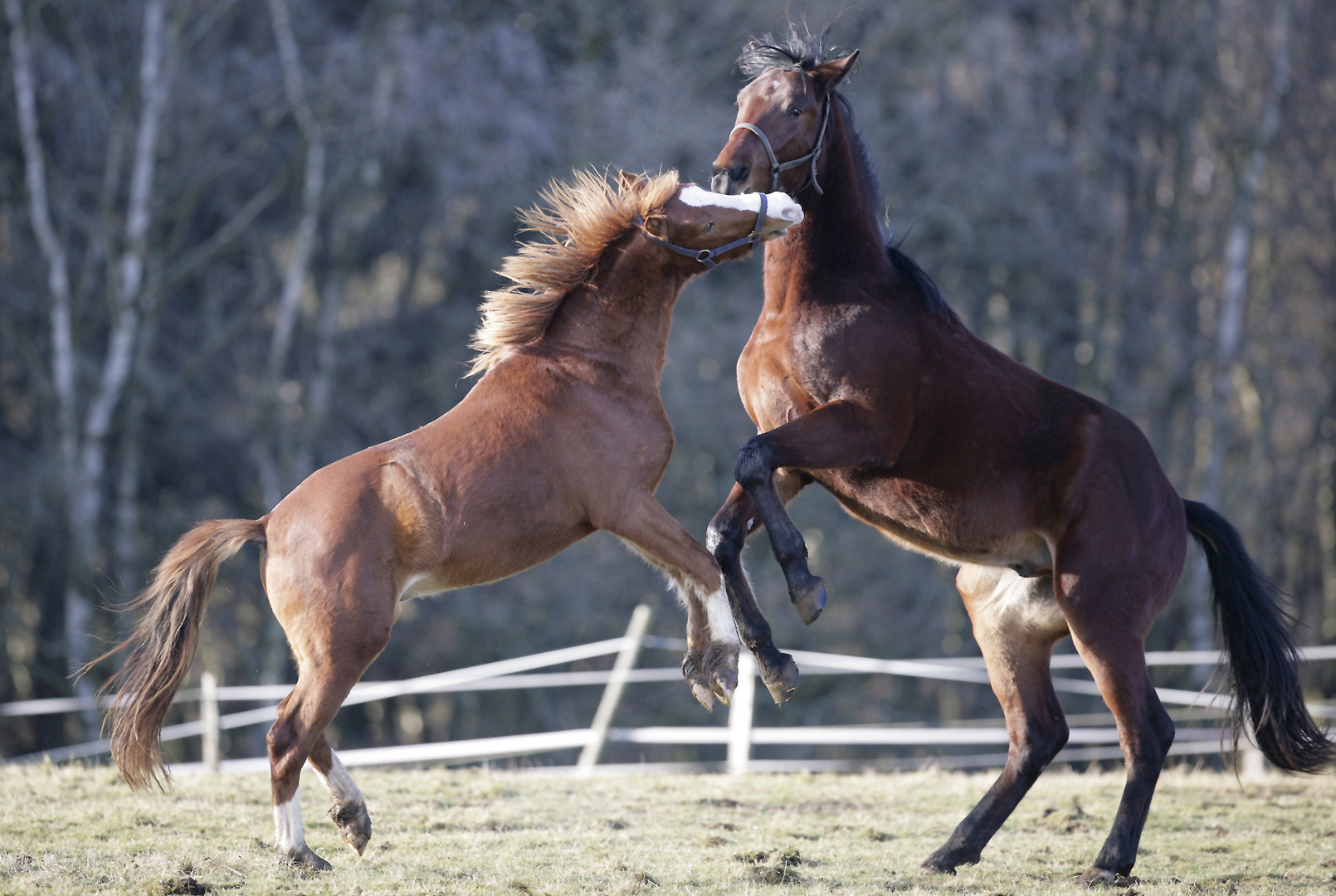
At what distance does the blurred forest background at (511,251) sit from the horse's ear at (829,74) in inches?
377

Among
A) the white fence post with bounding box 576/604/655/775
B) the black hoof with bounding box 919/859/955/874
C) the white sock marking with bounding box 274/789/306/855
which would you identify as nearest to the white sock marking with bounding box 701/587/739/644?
the black hoof with bounding box 919/859/955/874

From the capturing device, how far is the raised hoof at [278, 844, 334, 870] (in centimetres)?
420

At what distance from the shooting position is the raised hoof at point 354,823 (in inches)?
171

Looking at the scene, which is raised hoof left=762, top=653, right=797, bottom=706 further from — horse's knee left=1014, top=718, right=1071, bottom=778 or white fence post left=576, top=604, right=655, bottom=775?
→ white fence post left=576, top=604, right=655, bottom=775

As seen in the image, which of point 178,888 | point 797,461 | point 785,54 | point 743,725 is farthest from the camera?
point 743,725

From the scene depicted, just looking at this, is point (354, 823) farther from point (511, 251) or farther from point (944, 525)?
point (511, 251)

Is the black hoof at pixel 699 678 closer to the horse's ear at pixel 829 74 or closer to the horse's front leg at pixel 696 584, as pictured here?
the horse's front leg at pixel 696 584

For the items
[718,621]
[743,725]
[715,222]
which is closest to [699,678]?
[718,621]

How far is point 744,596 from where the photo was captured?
4.57 metres

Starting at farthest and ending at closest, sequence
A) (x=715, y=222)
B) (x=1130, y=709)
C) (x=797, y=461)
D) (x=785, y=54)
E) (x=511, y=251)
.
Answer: (x=511, y=251) → (x=785, y=54) → (x=1130, y=709) → (x=715, y=222) → (x=797, y=461)

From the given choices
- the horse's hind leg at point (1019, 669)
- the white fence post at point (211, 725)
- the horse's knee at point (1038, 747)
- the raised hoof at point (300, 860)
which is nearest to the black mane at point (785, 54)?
the horse's hind leg at point (1019, 669)

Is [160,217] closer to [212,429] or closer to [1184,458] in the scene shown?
[212,429]

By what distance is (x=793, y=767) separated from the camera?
42.4ft

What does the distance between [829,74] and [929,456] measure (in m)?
1.59
